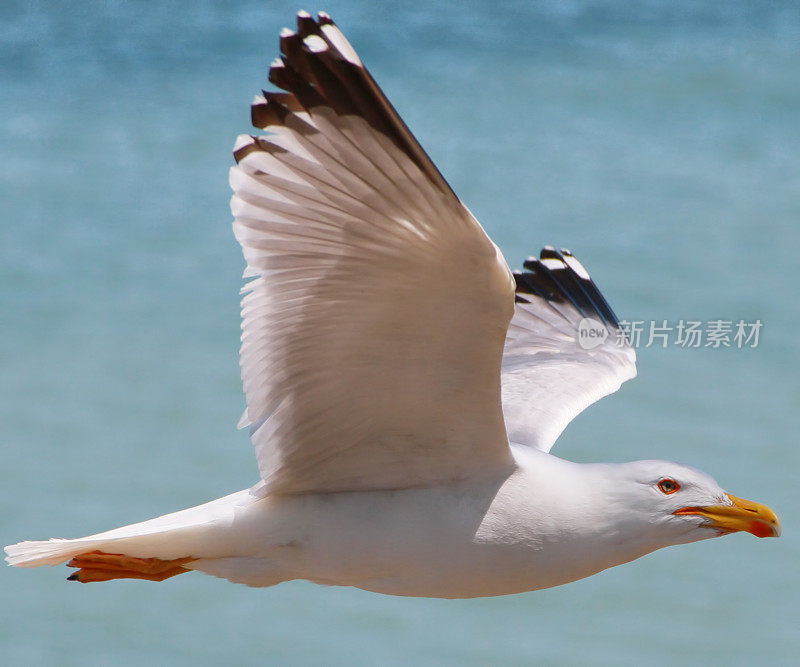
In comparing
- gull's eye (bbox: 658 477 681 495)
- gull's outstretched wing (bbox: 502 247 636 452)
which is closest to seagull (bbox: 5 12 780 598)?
gull's eye (bbox: 658 477 681 495)

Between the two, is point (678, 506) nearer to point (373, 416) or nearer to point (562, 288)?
point (373, 416)

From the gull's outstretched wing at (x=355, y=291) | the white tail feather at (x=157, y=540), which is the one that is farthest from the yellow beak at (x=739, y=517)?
the white tail feather at (x=157, y=540)

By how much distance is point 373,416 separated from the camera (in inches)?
124

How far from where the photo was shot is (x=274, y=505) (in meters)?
3.30

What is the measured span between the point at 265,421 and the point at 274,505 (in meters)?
0.28

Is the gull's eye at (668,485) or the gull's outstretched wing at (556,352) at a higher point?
the gull's outstretched wing at (556,352)

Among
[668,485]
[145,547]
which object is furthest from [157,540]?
[668,485]

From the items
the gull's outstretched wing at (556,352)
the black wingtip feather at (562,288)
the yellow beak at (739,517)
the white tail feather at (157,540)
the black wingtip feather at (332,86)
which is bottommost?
the yellow beak at (739,517)

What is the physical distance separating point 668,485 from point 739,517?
0.18m

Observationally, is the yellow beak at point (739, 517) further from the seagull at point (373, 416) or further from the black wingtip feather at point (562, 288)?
the black wingtip feather at point (562, 288)

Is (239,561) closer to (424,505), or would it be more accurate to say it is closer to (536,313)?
(424,505)

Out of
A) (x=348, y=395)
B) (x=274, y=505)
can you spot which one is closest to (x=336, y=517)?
(x=274, y=505)

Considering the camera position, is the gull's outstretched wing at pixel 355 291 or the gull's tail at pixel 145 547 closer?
the gull's outstretched wing at pixel 355 291

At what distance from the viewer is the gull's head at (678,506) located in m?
3.24
